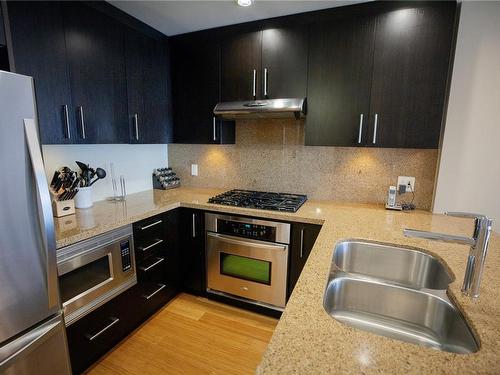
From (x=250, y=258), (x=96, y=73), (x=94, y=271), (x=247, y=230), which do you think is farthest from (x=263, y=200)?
(x=96, y=73)

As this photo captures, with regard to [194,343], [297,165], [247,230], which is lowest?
[194,343]

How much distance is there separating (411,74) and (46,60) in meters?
2.29

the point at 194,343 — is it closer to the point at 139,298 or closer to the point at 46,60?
the point at 139,298

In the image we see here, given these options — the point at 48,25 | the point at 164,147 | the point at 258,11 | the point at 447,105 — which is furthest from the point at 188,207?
the point at 447,105

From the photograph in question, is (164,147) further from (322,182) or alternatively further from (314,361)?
(314,361)

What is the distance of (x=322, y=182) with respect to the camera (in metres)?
2.38

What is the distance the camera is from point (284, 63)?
2.07m

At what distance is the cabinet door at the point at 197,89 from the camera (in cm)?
231

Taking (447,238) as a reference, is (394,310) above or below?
below

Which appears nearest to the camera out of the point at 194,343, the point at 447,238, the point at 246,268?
the point at 447,238

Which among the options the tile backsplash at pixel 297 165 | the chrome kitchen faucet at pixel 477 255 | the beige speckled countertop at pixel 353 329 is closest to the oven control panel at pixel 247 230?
the beige speckled countertop at pixel 353 329

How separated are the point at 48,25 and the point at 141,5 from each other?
2.09ft

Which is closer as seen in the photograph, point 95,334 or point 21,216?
point 21,216

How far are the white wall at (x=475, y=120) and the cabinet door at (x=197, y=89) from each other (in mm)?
1755
